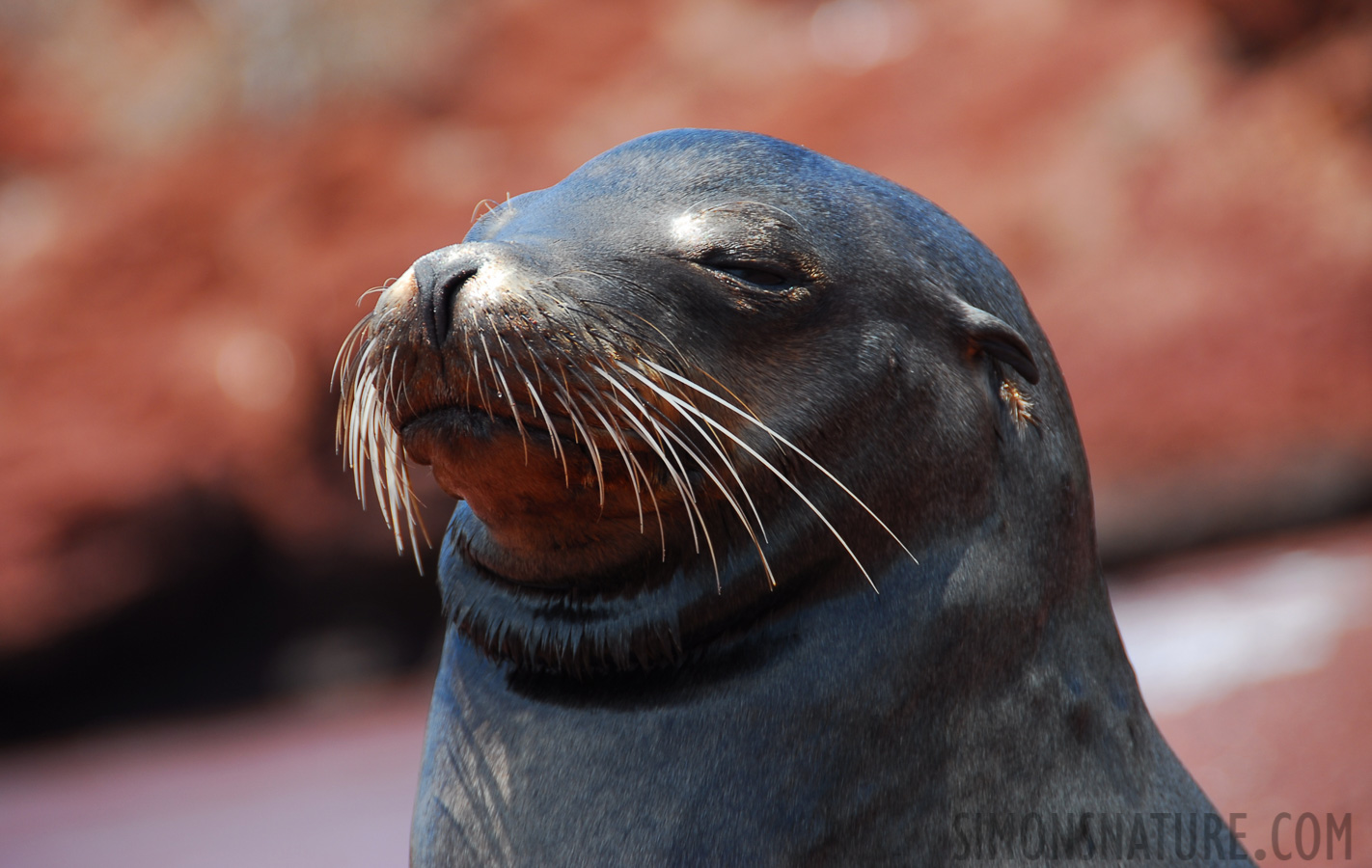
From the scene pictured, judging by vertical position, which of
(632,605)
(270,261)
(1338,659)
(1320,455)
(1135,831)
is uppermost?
(270,261)

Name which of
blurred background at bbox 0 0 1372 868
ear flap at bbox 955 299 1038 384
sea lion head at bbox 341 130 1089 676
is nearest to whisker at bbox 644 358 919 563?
sea lion head at bbox 341 130 1089 676

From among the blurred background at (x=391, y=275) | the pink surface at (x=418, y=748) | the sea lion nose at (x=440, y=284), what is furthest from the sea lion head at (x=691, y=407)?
the blurred background at (x=391, y=275)

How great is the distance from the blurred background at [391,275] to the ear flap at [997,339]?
14.3 feet

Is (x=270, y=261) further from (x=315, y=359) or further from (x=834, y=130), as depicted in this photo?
(x=834, y=130)

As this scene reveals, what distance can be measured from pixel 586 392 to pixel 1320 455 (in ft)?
23.8

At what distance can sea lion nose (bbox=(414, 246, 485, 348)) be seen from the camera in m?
1.84

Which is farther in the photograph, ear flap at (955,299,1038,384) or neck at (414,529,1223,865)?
ear flap at (955,299,1038,384)

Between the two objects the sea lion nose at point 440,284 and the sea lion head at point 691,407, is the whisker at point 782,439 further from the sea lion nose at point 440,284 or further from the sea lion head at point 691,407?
the sea lion nose at point 440,284

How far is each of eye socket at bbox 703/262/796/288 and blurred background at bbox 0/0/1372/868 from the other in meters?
4.71

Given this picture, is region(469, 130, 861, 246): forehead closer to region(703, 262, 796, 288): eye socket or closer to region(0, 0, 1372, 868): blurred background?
region(703, 262, 796, 288): eye socket

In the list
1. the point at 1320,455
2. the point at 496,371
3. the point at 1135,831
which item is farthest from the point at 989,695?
the point at 1320,455

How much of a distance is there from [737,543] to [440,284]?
2.03 ft

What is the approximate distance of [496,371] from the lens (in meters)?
1.79

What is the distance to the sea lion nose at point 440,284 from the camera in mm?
1838
